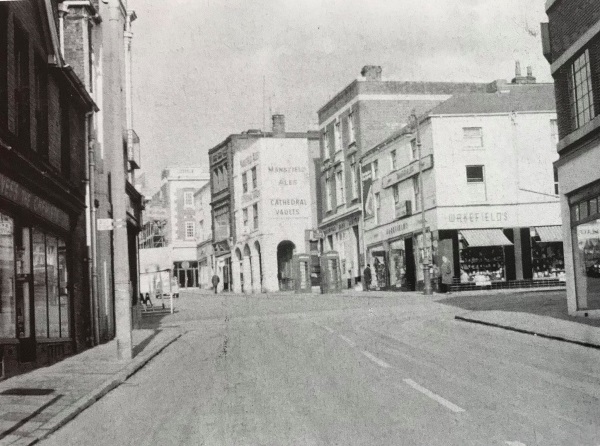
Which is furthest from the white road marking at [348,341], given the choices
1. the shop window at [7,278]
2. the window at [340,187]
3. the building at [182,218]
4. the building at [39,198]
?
the building at [182,218]

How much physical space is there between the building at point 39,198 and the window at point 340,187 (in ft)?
120

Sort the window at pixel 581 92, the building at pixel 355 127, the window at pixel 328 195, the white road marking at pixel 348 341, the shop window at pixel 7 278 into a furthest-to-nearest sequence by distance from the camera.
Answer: the window at pixel 328 195
the building at pixel 355 127
the window at pixel 581 92
the white road marking at pixel 348 341
the shop window at pixel 7 278

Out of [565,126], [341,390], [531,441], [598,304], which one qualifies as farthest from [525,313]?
[531,441]

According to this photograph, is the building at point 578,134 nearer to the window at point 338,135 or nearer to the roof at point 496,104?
the roof at point 496,104

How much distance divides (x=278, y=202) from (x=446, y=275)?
88.5 feet

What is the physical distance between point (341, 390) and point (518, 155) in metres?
32.7

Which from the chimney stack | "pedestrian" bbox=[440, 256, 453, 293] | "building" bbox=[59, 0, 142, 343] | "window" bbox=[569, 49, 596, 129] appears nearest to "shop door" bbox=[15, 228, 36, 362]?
"building" bbox=[59, 0, 142, 343]

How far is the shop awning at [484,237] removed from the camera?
129 feet

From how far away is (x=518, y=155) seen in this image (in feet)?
131

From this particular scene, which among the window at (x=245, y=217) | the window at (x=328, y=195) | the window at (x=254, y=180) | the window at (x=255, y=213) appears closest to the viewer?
the window at (x=328, y=195)

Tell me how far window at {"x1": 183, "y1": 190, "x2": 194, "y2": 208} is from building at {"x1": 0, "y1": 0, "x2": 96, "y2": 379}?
71616 mm

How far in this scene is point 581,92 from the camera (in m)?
19.0

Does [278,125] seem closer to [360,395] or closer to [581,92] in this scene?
[581,92]

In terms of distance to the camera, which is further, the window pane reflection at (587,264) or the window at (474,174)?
the window at (474,174)
